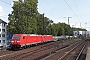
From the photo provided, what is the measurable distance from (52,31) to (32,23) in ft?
143

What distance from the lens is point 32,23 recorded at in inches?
2133

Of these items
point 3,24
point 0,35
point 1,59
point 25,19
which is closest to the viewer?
point 1,59

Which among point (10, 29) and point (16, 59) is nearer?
point (16, 59)

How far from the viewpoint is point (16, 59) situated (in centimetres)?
2003

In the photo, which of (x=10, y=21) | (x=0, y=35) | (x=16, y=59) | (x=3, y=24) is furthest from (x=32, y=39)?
(x=3, y=24)

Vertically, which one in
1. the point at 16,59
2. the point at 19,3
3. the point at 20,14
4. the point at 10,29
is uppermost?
the point at 19,3

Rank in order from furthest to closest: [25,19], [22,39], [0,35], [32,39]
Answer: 1. [0,35]
2. [25,19]
3. [32,39]
4. [22,39]

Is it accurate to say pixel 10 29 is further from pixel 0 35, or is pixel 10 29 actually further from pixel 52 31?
pixel 52 31

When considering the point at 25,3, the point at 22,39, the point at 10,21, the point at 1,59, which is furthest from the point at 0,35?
the point at 1,59

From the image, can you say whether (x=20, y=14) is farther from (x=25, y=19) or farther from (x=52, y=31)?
(x=52, y=31)

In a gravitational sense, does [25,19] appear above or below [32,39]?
above

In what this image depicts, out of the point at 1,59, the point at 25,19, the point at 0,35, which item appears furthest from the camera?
the point at 0,35

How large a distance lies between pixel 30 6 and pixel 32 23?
5148mm

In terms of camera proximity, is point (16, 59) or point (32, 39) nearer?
point (16, 59)
